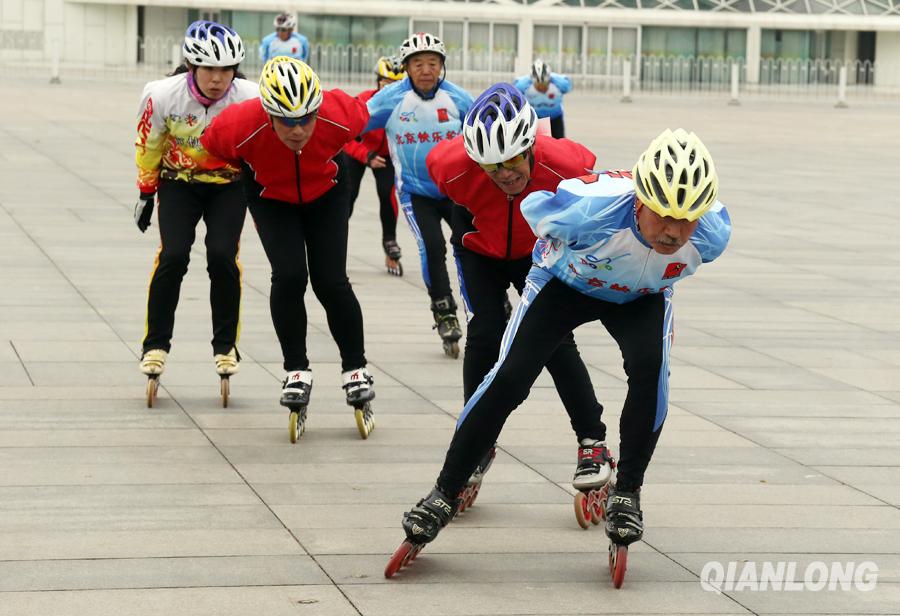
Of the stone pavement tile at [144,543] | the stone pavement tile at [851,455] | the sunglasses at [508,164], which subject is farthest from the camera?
the stone pavement tile at [851,455]

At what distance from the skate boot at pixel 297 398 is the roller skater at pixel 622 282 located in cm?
193

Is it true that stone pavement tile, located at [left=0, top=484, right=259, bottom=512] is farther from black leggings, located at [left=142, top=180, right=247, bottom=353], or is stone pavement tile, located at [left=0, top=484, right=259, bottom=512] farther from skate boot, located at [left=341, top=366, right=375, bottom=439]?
black leggings, located at [left=142, top=180, right=247, bottom=353]

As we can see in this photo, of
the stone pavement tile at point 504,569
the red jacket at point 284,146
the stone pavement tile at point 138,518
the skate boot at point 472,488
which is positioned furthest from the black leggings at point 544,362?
the red jacket at point 284,146

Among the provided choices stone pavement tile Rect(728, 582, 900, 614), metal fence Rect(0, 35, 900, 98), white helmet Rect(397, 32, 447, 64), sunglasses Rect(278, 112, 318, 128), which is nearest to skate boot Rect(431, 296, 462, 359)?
white helmet Rect(397, 32, 447, 64)

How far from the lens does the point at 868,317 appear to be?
11461 mm

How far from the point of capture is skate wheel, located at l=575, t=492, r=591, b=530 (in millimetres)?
6230

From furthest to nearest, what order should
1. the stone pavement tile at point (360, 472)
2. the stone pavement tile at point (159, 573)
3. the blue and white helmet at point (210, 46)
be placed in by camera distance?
the blue and white helmet at point (210, 46), the stone pavement tile at point (360, 472), the stone pavement tile at point (159, 573)

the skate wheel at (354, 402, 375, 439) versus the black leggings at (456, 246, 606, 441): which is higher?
the black leggings at (456, 246, 606, 441)

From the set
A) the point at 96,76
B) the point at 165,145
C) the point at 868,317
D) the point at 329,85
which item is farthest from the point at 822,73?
the point at 165,145

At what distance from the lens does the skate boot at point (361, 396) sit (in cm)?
768

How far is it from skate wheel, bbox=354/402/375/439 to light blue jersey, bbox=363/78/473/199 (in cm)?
292

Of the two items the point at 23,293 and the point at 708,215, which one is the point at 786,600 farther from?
the point at 23,293

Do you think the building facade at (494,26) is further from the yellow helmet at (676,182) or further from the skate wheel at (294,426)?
the yellow helmet at (676,182)

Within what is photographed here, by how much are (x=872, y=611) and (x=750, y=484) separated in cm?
170
